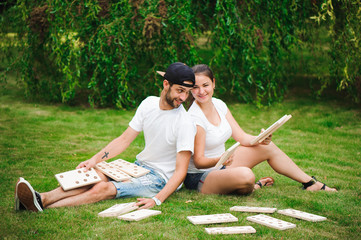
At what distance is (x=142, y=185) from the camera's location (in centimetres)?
320

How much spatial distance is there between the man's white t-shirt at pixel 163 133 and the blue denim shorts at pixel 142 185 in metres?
0.07

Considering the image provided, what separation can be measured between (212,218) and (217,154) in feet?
2.48

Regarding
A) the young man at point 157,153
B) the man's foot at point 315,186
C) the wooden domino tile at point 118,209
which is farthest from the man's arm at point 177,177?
the man's foot at point 315,186

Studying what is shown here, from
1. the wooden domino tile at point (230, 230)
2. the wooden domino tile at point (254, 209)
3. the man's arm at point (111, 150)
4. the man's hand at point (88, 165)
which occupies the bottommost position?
the wooden domino tile at point (254, 209)

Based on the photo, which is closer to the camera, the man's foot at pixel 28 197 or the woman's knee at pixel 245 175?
the man's foot at pixel 28 197

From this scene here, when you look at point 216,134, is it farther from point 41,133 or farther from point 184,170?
point 41,133

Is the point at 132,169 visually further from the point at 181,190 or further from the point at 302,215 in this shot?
the point at 302,215

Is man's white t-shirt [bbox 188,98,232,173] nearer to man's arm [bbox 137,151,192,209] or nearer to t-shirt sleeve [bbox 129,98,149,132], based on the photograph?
man's arm [bbox 137,151,192,209]

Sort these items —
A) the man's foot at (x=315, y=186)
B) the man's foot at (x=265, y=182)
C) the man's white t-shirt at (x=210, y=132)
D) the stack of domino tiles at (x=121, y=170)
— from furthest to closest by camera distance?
the man's foot at (x=265, y=182) → the man's foot at (x=315, y=186) → the man's white t-shirt at (x=210, y=132) → the stack of domino tiles at (x=121, y=170)

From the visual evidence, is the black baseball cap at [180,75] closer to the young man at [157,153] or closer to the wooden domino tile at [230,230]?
the young man at [157,153]

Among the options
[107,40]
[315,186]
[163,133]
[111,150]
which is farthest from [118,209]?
[107,40]

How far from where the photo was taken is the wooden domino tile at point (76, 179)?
293cm

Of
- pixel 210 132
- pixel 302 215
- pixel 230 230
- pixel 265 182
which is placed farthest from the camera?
pixel 265 182

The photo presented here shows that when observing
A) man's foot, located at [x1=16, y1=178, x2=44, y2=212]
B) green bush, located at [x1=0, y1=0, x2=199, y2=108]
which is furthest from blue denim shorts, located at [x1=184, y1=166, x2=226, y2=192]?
green bush, located at [x1=0, y1=0, x2=199, y2=108]
